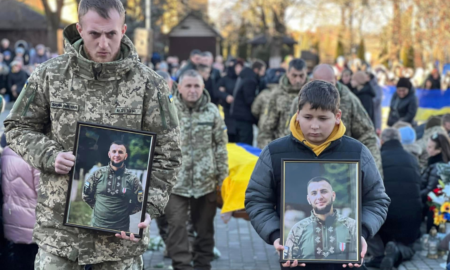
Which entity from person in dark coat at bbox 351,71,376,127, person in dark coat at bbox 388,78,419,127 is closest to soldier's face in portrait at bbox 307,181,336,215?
person in dark coat at bbox 351,71,376,127

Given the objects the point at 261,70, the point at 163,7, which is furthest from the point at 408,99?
the point at 163,7

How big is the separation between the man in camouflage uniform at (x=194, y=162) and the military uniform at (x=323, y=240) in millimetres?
3696

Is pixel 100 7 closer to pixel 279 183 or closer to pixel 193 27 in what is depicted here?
pixel 279 183

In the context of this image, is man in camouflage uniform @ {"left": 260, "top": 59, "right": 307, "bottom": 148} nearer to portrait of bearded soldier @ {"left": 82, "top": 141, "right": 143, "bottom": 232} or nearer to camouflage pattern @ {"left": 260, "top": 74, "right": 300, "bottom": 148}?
camouflage pattern @ {"left": 260, "top": 74, "right": 300, "bottom": 148}

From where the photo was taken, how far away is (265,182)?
400 cm

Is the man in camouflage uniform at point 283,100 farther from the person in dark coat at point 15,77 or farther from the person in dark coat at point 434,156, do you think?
the person in dark coat at point 15,77

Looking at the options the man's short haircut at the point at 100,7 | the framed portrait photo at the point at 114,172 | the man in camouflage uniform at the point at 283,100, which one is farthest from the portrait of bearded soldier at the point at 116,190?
the man in camouflage uniform at the point at 283,100

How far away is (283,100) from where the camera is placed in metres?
8.57

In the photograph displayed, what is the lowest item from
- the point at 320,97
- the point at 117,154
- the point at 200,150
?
the point at 117,154

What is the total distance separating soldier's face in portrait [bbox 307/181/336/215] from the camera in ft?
12.2

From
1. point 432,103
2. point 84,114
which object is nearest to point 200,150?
point 84,114

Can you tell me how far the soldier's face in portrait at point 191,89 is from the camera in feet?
24.3

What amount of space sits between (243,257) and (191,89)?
6.99 ft

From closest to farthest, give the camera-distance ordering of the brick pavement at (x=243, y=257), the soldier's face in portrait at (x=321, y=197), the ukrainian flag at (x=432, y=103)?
1. the soldier's face in portrait at (x=321, y=197)
2. the brick pavement at (x=243, y=257)
3. the ukrainian flag at (x=432, y=103)
